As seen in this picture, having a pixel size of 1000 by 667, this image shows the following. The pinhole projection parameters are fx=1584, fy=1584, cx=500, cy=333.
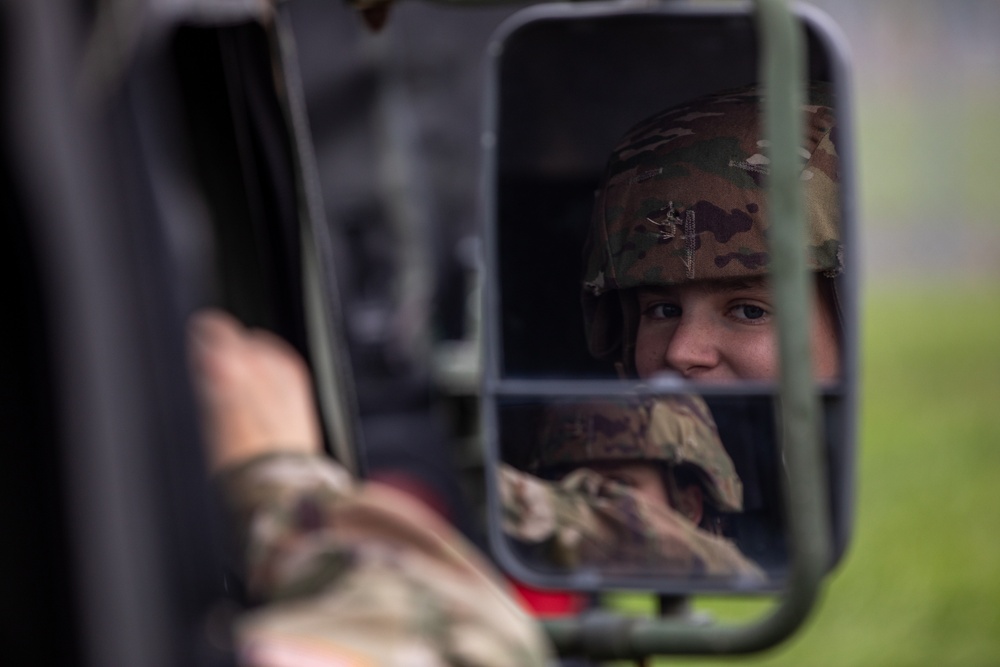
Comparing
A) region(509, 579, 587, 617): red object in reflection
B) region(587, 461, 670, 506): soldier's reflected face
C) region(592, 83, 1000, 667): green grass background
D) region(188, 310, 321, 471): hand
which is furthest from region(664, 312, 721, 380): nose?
region(509, 579, 587, 617): red object in reflection

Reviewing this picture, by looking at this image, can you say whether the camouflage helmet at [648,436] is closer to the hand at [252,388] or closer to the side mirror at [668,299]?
the side mirror at [668,299]

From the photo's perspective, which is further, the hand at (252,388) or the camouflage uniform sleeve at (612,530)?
the hand at (252,388)

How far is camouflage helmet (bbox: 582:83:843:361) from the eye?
0.03 metres

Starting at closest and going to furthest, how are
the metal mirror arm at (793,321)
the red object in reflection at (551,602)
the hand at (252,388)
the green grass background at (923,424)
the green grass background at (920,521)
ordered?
the metal mirror arm at (793,321)
the hand at (252,388)
the red object in reflection at (551,602)
the green grass background at (920,521)
the green grass background at (923,424)

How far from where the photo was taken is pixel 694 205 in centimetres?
158

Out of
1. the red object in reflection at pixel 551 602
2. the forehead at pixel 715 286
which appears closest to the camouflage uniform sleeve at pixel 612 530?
the forehead at pixel 715 286

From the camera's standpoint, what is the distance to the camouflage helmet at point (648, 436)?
5.24ft

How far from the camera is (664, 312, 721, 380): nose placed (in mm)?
1589

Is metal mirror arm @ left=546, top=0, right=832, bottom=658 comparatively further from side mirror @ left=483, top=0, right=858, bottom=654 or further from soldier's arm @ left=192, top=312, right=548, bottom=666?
soldier's arm @ left=192, top=312, right=548, bottom=666

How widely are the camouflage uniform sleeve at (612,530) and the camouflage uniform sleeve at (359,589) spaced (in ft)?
0.32

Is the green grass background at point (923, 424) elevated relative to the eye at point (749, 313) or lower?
lower

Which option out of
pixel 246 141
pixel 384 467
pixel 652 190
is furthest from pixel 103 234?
pixel 384 467

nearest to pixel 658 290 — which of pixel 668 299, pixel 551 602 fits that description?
pixel 668 299

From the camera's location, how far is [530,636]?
5.59 ft
